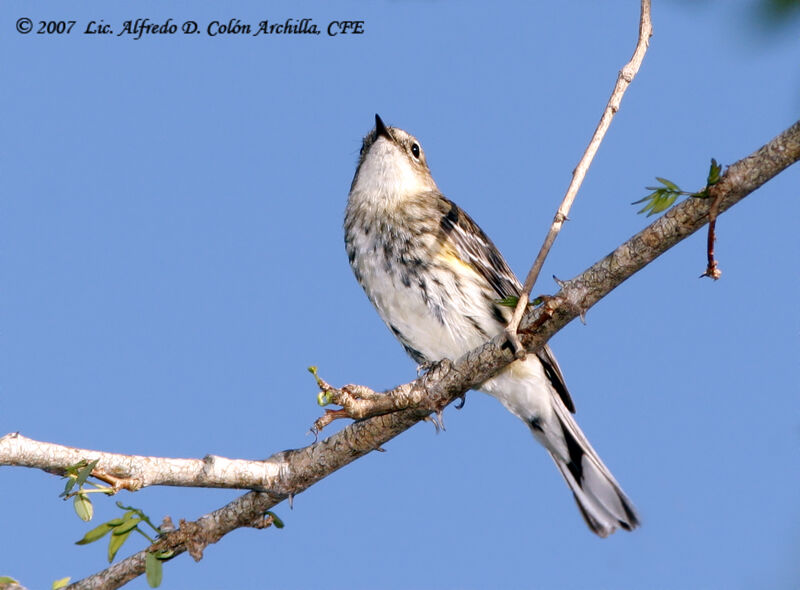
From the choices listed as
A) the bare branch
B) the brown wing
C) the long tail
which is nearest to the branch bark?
the bare branch

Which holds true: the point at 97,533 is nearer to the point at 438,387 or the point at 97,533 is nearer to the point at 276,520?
the point at 276,520

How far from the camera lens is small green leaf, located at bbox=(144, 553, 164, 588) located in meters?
4.79

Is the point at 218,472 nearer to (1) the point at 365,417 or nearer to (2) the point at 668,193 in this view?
(1) the point at 365,417

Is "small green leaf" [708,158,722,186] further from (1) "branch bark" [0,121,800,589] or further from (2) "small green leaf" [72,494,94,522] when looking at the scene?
(2) "small green leaf" [72,494,94,522]

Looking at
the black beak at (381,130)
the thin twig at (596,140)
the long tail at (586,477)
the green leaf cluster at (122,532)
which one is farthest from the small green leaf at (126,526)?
the black beak at (381,130)

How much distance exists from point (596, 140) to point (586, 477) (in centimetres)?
380

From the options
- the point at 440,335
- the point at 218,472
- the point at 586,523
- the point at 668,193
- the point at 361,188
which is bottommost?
the point at 586,523

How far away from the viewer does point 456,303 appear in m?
7.04

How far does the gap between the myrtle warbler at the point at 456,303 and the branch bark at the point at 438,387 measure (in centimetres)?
165

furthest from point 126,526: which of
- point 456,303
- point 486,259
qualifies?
point 486,259

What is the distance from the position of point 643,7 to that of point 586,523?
4.34 metres

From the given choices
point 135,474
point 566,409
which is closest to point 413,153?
point 566,409

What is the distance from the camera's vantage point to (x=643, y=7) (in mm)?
4031

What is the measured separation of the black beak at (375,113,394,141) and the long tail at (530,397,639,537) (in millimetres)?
3111
